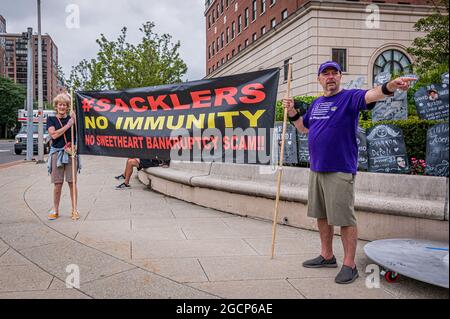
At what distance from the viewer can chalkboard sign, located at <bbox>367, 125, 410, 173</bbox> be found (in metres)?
5.24

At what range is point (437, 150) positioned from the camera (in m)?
4.84

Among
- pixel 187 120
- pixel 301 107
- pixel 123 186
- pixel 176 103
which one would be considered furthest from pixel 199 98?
pixel 123 186

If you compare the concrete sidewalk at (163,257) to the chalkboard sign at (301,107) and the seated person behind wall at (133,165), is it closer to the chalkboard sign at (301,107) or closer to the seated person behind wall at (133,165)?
the chalkboard sign at (301,107)

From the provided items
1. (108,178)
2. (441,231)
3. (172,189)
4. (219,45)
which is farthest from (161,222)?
(219,45)

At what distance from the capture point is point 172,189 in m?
8.05

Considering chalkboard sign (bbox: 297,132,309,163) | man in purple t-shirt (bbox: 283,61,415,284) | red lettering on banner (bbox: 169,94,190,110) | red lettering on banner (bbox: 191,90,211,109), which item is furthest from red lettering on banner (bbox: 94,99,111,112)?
man in purple t-shirt (bbox: 283,61,415,284)

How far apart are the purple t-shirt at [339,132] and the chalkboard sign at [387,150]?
82.8 inches

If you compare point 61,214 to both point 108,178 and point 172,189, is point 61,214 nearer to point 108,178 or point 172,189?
point 172,189

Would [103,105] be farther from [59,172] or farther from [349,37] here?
[349,37]

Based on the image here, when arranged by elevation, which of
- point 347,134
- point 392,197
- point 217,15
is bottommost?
point 392,197

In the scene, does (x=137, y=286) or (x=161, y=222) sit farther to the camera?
(x=161, y=222)

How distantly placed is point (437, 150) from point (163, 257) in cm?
370

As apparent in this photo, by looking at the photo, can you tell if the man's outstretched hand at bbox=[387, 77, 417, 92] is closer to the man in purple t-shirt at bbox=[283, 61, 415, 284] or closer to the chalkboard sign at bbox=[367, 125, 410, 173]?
the man in purple t-shirt at bbox=[283, 61, 415, 284]
